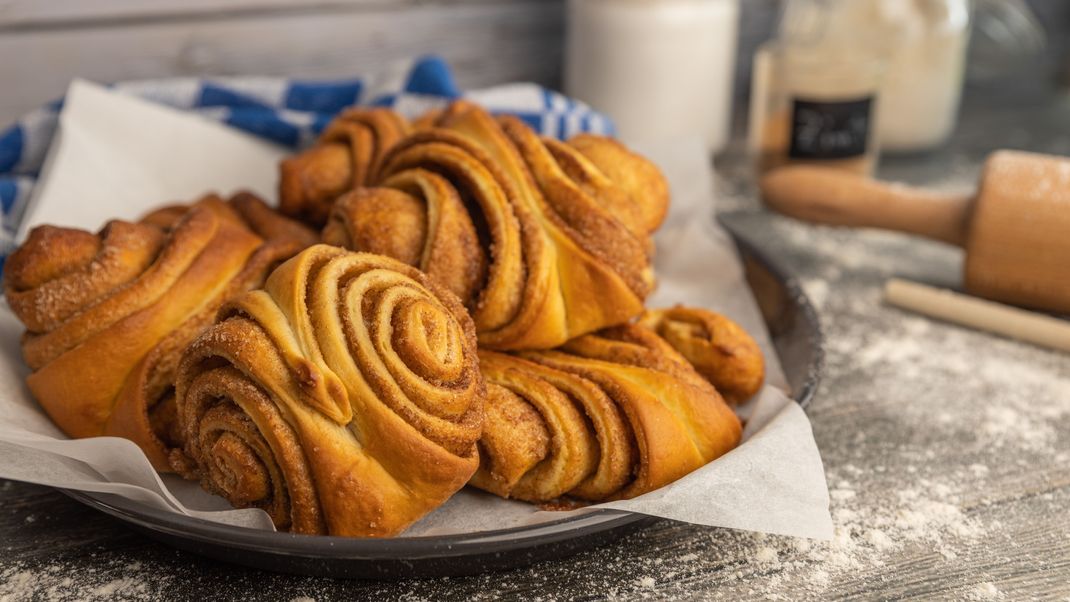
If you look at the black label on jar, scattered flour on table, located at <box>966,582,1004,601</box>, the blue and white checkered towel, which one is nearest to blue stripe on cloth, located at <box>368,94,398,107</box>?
the blue and white checkered towel

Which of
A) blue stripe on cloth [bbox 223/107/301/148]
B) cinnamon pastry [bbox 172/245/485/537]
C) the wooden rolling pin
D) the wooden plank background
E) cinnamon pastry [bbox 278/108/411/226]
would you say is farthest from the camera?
the wooden plank background

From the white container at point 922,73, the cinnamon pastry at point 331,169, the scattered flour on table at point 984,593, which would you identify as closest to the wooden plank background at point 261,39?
the white container at point 922,73

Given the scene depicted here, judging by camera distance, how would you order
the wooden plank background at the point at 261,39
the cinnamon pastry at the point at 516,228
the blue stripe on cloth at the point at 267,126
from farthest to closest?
the wooden plank background at the point at 261,39 < the blue stripe on cloth at the point at 267,126 < the cinnamon pastry at the point at 516,228

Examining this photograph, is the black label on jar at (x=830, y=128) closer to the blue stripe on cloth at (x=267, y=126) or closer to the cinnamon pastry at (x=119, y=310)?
the blue stripe on cloth at (x=267, y=126)

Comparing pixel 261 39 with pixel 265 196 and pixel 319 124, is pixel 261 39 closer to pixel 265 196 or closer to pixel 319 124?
pixel 319 124

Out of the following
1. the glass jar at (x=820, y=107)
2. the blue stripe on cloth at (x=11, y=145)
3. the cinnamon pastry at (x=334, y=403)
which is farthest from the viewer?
the glass jar at (x=820, y=107)

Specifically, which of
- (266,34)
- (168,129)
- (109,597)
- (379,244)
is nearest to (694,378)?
(379,244)

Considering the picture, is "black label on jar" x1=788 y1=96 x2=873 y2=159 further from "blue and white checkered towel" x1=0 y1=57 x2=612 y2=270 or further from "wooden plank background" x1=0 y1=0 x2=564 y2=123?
"wooden plank background" x1=0 y1=0 x2=564 y2=123

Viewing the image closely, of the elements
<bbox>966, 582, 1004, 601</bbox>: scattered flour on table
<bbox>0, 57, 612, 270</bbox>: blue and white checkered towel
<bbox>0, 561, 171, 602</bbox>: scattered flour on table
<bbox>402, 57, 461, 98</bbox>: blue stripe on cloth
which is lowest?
<bbox>0, 561, 171, 602</bbox>: scattered flour on table
